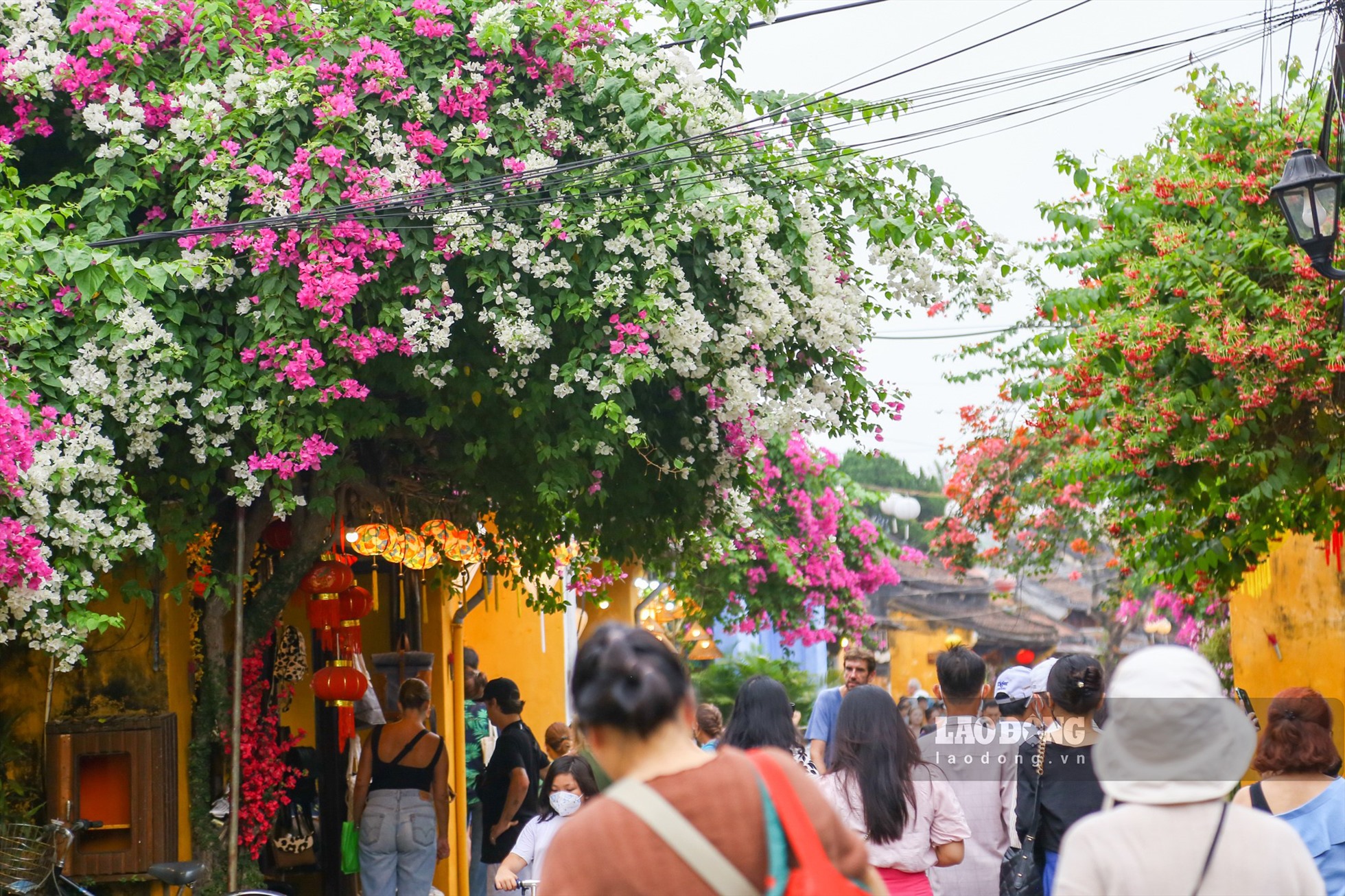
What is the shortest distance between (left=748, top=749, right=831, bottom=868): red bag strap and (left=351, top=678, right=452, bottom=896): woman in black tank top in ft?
23.1

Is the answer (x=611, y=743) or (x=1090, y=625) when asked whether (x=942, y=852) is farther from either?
(x=1090, y=625)

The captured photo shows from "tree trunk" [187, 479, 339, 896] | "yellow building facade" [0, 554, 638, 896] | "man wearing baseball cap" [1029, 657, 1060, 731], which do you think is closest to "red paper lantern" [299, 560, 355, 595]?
"tree trunk" [187, 479, 339, 896]

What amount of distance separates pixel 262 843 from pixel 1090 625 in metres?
44.8

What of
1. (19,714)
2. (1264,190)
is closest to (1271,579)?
(1264,190)

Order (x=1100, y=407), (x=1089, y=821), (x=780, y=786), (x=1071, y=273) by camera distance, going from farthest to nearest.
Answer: (x=1071, y=273), (x=1100, y=407), (x=1089, y=821), (x=780, y=786)

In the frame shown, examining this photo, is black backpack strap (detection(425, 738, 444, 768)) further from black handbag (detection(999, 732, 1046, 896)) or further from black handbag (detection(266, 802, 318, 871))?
black handbag (detection(999, 732, 1046, 896))

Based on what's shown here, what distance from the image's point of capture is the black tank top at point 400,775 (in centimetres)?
955

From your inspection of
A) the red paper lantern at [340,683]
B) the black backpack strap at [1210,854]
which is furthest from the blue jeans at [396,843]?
the black backpack strap at [1210,854]

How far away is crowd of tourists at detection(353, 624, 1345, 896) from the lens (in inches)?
110

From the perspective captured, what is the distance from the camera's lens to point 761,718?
6051mm

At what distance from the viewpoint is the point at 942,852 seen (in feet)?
18.4

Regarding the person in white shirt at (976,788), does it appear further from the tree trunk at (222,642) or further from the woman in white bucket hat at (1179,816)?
the tree trunk at (222,642)

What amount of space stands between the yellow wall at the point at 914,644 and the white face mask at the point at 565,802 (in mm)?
39396

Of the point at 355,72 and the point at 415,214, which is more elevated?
the point at 355,72
